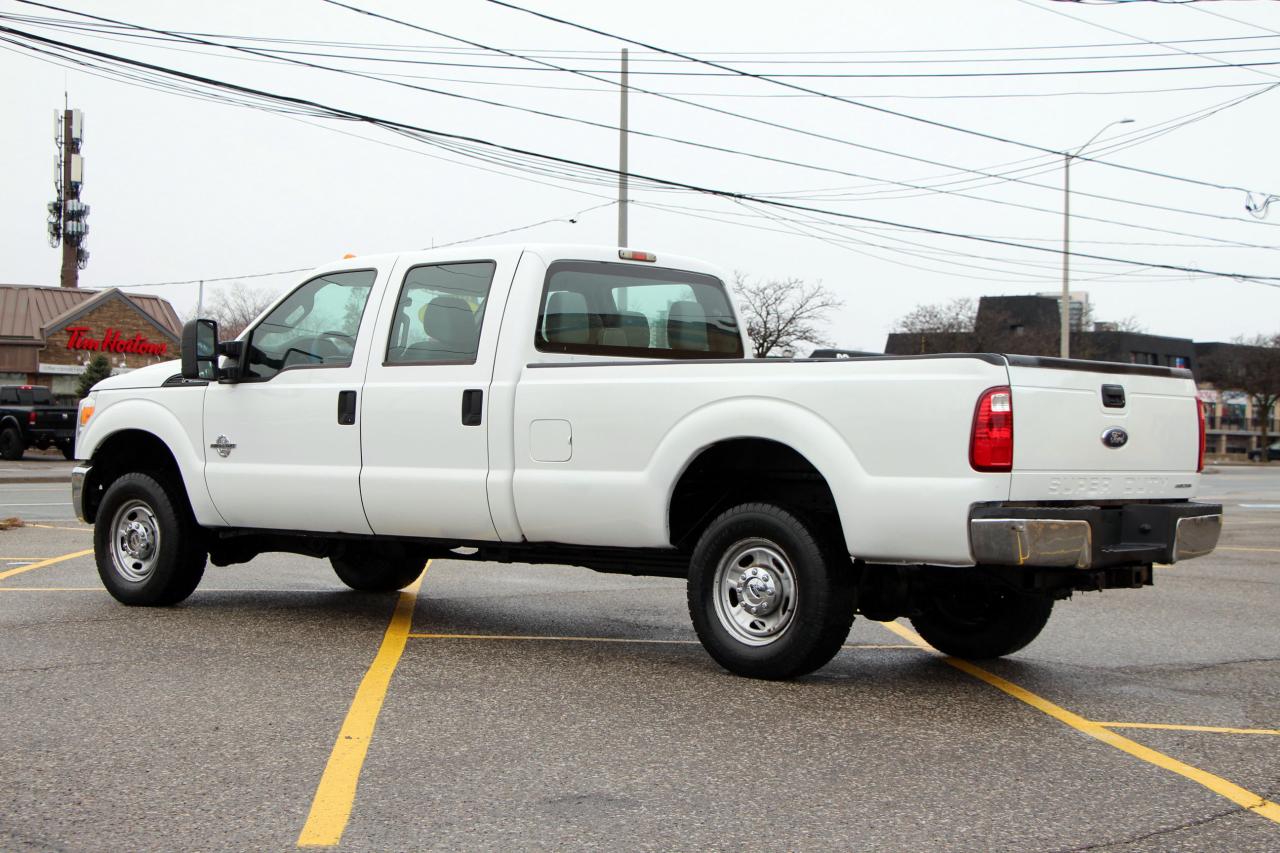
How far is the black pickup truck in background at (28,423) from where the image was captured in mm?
35188

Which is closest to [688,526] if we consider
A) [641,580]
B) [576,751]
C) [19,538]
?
[576,751]

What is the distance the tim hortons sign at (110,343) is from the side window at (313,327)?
175 ft

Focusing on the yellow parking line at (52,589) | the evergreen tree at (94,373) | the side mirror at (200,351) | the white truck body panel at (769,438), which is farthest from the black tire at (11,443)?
the white truck body panel at (769,438)

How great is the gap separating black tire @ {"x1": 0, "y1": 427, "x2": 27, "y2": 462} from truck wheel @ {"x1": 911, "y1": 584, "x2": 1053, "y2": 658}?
3247cm

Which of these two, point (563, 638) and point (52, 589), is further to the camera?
point (52, 589)

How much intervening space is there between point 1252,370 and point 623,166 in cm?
7064

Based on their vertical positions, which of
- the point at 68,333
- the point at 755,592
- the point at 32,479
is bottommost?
the point at 32,479

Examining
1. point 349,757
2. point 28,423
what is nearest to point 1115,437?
point 349,757

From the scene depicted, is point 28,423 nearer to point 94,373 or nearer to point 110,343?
point 94,373

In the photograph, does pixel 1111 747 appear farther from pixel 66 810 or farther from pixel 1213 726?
pixel 66 810

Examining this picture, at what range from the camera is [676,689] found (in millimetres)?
6336

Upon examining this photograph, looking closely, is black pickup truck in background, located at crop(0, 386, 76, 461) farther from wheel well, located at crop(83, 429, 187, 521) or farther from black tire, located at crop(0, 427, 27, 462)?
wheel well, located at crop(83, 429, 187, 521)

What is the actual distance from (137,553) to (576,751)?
480 cm

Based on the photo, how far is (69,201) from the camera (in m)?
79.5
